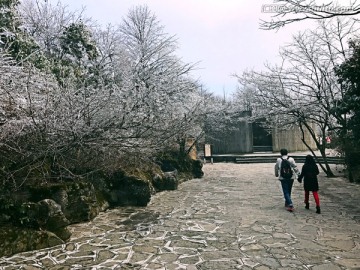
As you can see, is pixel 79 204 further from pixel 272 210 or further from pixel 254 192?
pixel 254 192

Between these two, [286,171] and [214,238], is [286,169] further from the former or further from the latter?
[214,238]

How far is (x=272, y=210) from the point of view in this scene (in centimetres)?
819

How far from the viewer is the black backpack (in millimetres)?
7828

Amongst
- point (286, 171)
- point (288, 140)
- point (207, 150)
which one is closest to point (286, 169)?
point (286, 171)

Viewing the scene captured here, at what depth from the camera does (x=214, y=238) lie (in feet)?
19.4

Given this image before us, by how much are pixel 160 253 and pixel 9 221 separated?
3.11 m

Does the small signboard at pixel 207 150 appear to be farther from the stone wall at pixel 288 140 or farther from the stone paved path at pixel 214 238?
the stone paved path at pixel 214 238

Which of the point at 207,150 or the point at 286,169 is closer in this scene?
the point at 286,169

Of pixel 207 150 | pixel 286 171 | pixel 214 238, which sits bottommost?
pixel 214 238

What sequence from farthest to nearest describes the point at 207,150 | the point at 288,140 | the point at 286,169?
the point at 207,150 → the point at 288,140 → the point at 286,169

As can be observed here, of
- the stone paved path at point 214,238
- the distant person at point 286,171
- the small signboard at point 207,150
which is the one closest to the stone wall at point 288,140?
the small signboard at point 207,150

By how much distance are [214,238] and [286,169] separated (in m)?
3.16

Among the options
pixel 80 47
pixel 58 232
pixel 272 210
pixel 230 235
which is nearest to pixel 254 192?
pixel 272 210

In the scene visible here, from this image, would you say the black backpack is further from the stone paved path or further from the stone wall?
the stone wall
